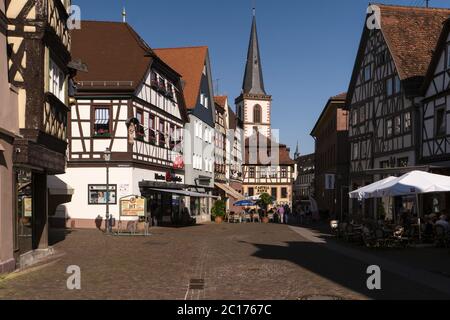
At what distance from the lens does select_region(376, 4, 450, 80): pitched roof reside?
1242 inches

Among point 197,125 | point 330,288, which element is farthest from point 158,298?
point 197,125

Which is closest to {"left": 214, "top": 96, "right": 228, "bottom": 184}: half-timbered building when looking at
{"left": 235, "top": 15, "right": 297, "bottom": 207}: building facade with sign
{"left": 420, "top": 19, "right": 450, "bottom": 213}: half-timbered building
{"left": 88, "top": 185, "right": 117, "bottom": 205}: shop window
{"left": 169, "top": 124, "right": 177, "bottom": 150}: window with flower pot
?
{"left": 169, "top": 124, "right": 177, "bottom": 150}: window with flower pot

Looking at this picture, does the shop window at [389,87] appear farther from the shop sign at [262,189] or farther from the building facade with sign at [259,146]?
the shop sign at [262,189]

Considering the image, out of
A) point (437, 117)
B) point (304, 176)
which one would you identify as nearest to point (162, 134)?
point (437, 117)

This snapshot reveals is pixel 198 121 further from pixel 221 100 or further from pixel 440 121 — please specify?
pixel 440 121

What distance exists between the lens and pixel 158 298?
9688 millimetres

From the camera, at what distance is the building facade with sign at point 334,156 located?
151 feet

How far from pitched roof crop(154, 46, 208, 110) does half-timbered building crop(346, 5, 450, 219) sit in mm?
13038

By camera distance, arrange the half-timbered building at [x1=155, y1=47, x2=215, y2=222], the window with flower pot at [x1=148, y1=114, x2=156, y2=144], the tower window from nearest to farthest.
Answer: the window with flower pot at [x1=148, y1=114, x2=156, y2=144]
the half-timbered building at [x1=155, y1=47, x2=215, y2=222]
the tower window

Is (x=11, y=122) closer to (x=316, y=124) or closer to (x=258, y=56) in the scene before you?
(x=316, y=124)

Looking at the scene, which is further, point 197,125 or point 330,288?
point 197,125

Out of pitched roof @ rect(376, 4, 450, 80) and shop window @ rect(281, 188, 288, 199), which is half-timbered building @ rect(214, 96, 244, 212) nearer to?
shop window @ rect(281, 188, 288, 199)

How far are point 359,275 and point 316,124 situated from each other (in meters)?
51.3

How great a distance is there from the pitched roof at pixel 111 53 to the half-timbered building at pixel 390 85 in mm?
14181
